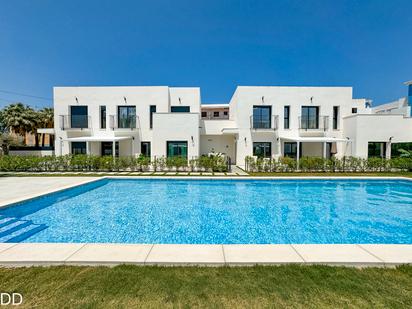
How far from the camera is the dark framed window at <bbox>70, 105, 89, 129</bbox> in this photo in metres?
21.4

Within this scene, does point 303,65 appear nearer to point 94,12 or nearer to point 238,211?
point 94,12

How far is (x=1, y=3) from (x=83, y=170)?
11.7 metres

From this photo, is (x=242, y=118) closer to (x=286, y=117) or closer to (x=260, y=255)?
(x=286, y=117)

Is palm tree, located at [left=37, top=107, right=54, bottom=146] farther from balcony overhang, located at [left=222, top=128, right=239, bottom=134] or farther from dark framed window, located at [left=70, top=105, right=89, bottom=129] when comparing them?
balcony overhang, located at [left=222, top=128, right=239, bottom=134]

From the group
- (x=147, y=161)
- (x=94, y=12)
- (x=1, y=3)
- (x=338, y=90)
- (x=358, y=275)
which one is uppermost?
(x=94, y=12)

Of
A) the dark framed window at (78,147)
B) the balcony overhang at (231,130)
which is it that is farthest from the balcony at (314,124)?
the dark framed window at (78,147)

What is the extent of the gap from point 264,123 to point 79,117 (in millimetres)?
19044

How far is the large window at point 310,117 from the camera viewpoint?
20969mm

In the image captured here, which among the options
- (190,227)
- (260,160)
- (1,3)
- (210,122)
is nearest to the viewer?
(190,227)

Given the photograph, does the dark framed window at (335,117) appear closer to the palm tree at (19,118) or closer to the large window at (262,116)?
the large window at (262,116)

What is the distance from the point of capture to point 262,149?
21.0 metres

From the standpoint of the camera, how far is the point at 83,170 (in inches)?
690

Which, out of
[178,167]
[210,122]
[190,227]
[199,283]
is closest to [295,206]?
[190,227]

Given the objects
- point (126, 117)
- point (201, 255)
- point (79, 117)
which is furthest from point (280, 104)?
Result: point (79, 117)
